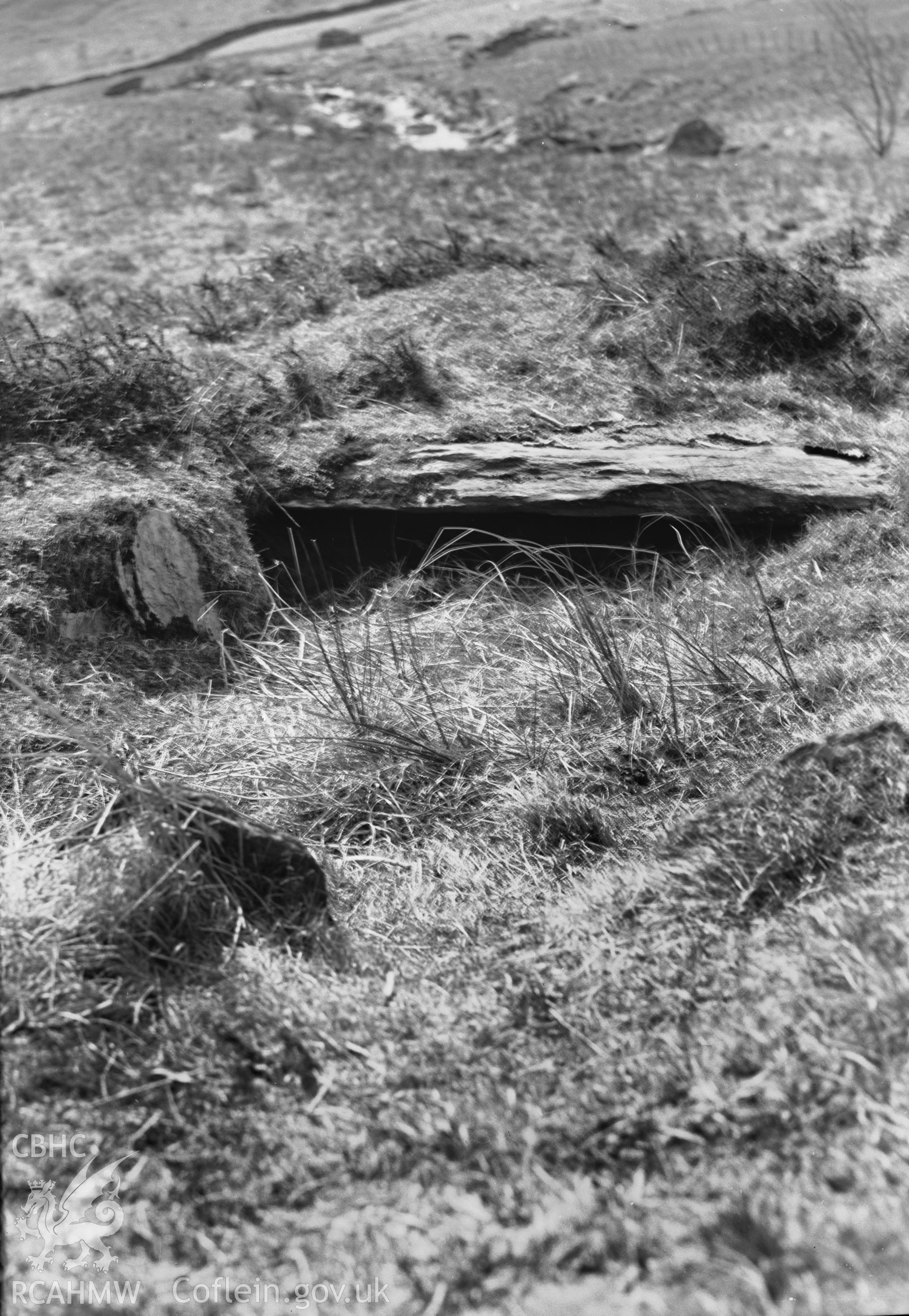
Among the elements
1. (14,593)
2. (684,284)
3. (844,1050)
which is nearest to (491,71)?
(684,284)

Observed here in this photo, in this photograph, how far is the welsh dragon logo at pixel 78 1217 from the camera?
2.43 m

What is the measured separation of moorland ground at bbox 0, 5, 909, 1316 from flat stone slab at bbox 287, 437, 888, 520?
0.62ft

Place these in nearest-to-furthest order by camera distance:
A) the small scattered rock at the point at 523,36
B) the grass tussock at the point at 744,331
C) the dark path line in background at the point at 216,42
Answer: the grass tussock at the point at 744,331
the dark path line in background at the point at 216,42
the small scattered rock at the point at 523,36

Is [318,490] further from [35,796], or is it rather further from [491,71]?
[491,71]

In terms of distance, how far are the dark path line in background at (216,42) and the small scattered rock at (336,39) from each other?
0.79 meters

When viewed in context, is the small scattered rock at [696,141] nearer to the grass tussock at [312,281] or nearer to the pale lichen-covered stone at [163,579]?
the grass tussock at [312,281]

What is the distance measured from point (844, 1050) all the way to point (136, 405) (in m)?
4.86


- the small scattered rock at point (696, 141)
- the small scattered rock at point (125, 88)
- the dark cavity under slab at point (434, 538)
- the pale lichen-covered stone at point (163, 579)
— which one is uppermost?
the small scattered rock at point (125, 88)

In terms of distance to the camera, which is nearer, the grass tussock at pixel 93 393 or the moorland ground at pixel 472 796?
the moorland ground at pixel 472 796

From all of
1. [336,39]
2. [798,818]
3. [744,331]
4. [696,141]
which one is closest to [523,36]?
[336,39]

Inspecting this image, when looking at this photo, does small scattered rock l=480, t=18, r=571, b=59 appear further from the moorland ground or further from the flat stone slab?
the flat stone slab

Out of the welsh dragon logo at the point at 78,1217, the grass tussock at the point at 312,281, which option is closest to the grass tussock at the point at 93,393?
the grass tussock at the point at 312,281

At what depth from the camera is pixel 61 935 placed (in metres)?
3.13

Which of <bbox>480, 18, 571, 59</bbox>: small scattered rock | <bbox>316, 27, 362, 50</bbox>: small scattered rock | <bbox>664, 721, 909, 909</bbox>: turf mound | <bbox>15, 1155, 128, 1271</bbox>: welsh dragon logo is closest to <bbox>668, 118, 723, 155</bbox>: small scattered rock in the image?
<bbox>480, 18, 571, 59</bbox>: small scattered rock
